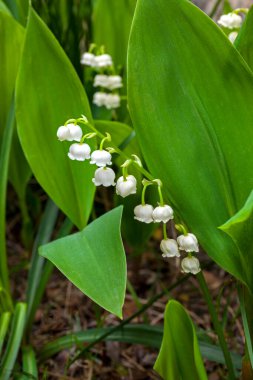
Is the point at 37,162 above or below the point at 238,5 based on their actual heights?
below

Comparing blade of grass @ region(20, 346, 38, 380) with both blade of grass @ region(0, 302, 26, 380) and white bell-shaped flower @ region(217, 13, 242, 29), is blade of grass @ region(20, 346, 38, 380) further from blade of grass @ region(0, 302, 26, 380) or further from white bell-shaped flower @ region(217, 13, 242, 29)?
white bell-shaped flower @ region(217, 13, 242, 29)

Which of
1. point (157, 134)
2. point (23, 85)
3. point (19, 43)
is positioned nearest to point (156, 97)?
point (157, 134)

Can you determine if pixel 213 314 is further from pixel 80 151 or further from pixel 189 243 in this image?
pixel 80 151

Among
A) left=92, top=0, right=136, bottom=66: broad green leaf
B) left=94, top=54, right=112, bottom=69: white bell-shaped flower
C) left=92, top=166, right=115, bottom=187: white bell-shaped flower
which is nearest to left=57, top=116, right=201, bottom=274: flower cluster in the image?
left=92, top=166, right=115, bottom=187: white bell-shaped flower

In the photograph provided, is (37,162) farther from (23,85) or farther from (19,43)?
(19,43)

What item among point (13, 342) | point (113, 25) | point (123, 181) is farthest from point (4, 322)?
point (113, 25)

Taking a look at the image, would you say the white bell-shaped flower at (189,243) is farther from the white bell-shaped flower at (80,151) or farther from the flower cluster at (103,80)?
the flower cluster at (103,80)
